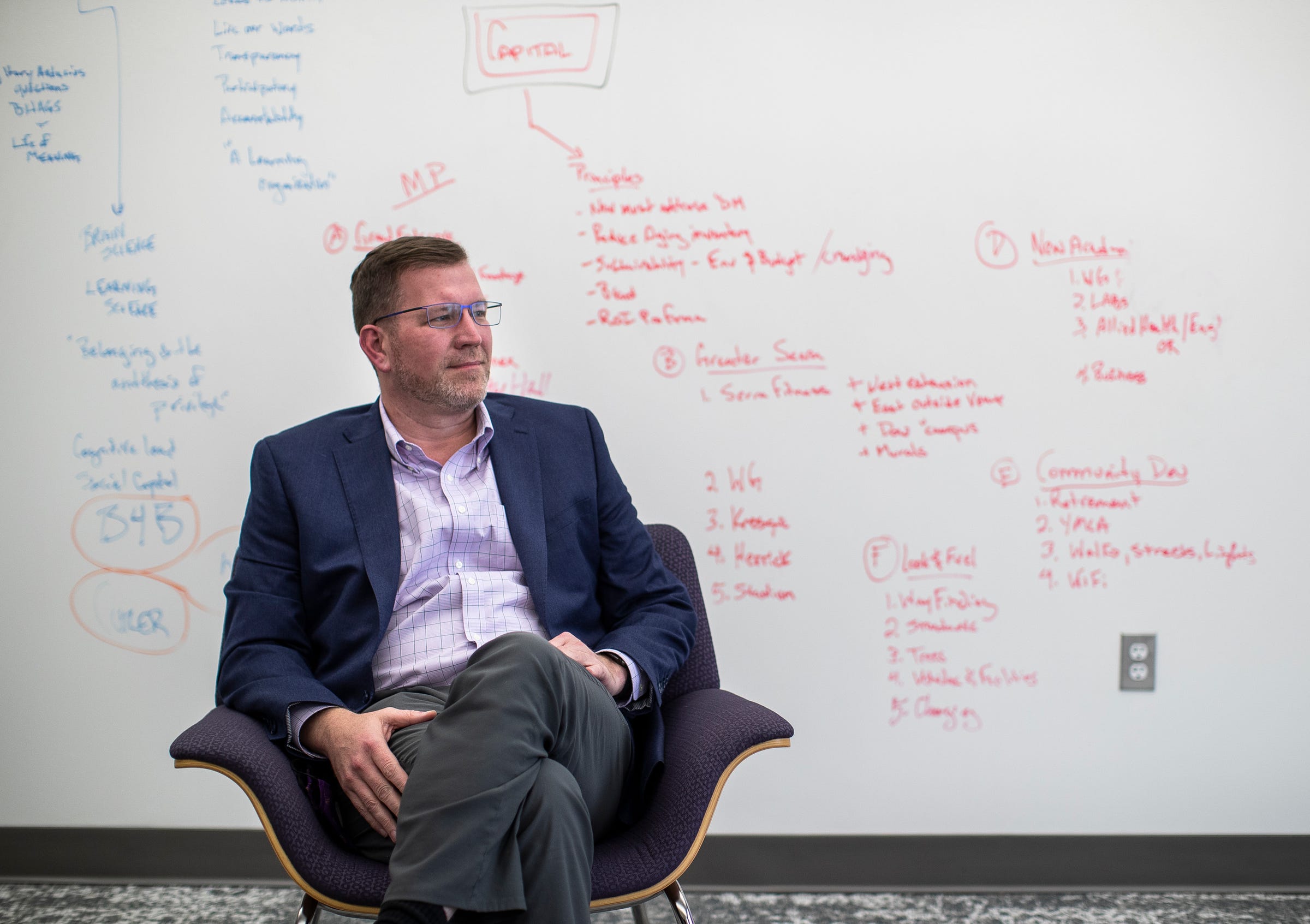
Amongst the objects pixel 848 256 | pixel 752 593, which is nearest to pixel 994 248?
pixel 848 256

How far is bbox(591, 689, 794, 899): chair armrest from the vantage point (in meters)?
1.39

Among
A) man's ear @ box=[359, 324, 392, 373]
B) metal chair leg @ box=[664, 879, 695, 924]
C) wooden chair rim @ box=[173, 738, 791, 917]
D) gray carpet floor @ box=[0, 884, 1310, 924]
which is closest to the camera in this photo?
wooden chair rim @ box=[173, 738, 791, 917]

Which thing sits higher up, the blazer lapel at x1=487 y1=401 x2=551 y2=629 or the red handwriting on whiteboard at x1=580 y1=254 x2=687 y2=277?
the red handwriting on whiteboard at x1=580 y1=254 x2=687 y2=277

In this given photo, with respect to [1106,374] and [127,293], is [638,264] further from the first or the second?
[127,293]

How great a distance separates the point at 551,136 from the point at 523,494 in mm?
989

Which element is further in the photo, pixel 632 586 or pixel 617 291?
pixel 617 291

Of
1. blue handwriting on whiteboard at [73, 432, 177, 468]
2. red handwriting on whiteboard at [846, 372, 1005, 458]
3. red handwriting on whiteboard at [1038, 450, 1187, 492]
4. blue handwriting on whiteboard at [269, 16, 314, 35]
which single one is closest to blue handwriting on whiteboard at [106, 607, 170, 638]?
blue handwriting on whiteboard at [73, 432, 177, 468]

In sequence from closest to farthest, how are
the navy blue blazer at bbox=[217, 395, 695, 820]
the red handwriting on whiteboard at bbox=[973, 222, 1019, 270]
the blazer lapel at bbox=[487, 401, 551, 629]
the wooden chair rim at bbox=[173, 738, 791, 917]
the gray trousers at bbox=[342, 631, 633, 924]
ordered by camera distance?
the gray trousers at bbox=[342, 631, 633, 924] < the wooden chair rim at bbox=[173, 738, 791, 917] < the navy blue blazer at bbox=[217, 395, 695, 820] < the blazer lapel at bbox=[487, 401, 551, 629] < the red handwriting on whiteboard at bbox=[973, 222, 1019, 270]

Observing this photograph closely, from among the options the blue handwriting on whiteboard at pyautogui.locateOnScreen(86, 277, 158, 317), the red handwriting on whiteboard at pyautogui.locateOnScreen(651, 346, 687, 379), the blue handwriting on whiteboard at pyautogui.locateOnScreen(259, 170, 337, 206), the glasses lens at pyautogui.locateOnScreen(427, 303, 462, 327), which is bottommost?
the red handwriting on whiteboard at pyautogui.locateOnScreen(651, 346, 687, 379)

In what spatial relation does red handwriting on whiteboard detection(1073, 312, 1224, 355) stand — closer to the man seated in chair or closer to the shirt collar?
the man seated in chair

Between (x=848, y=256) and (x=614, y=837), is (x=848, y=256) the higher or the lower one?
the higher one

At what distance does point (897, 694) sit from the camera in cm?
228

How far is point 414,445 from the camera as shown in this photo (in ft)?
5.82

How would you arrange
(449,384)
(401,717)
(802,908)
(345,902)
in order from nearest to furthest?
(345,902)
(401,717)
(449,384)
(802,908)
